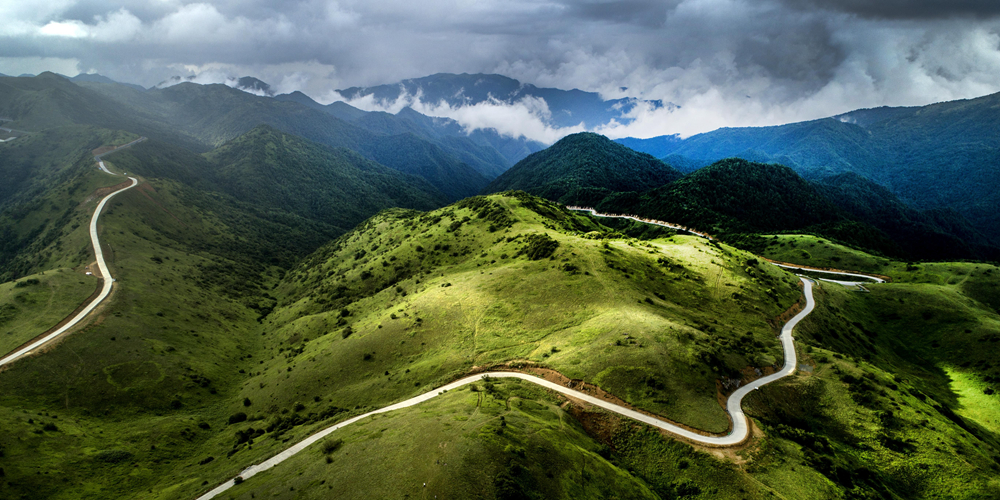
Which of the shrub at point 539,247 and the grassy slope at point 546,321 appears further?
the shrub at point 539,247

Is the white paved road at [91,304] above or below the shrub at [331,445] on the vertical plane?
above

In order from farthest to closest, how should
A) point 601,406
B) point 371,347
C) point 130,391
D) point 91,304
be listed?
point 91,304 → point 371,347 → point 130,391 → point 601,406

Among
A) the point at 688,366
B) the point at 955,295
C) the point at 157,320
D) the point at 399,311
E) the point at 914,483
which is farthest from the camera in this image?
the point at 955,295

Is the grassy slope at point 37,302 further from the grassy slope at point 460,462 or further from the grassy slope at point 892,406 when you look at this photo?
the grassy slope at point 892,406

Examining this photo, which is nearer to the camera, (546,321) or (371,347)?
(546,321)

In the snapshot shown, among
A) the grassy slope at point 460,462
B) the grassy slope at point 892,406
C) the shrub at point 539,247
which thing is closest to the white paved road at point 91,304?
the grassy slope at point 460,462

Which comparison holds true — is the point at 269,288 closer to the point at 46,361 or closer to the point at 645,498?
the point at 46,361

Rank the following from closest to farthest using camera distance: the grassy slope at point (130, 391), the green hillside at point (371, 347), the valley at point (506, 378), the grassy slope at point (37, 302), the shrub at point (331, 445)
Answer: the valley at point (506, 378) → the shrub at point (331, 445) → the grassy slope at point (130, 391) → the green hillside at point (371, 347) → the grassy slope at point (37, 302)

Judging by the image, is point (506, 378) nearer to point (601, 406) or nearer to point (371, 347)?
point (601, 406)

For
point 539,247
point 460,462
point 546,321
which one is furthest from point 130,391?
point 539,247

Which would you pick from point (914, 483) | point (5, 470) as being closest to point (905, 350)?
point (914, 483)

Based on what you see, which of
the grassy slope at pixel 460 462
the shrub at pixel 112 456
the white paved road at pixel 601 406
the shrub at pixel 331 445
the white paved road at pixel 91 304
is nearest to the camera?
the grassy slope at pixel 460 462
